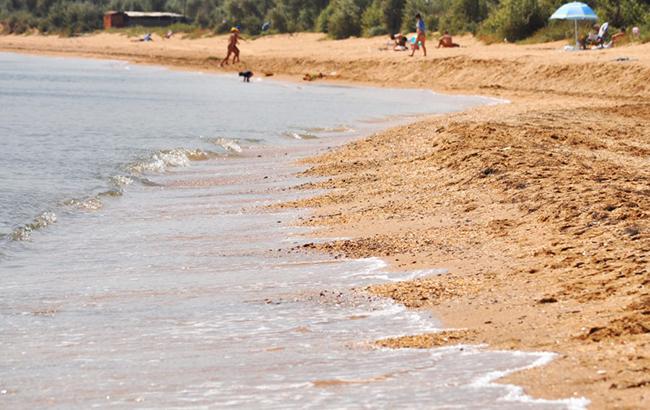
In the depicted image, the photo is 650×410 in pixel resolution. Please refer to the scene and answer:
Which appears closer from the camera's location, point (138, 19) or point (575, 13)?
point (575, 13)

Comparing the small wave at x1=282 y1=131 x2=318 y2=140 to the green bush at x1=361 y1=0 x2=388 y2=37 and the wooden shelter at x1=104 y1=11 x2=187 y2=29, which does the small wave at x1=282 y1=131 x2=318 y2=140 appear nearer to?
the green bush at x1=361 y1=0 x2=388 y2=37

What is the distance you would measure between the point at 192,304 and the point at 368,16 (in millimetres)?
51462

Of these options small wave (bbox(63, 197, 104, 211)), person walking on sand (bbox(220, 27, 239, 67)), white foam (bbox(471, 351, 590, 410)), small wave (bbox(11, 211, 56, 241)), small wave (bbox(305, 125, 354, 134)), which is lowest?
small wave (bbox(305, 125, 354, 134))

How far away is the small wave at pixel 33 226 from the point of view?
10.0 metres

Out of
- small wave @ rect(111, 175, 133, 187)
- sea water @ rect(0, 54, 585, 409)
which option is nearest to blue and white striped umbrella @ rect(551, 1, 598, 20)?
sea water @ rect(0, 54, 585, 409)

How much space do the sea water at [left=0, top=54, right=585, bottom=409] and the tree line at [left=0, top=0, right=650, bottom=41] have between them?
75.8ft

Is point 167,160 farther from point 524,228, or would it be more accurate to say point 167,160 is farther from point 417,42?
point 417,42

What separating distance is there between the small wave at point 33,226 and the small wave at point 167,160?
13.2 ft

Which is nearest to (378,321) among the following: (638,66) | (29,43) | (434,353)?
(434,353)

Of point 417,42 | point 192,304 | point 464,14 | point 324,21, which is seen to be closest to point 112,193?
point 192,304

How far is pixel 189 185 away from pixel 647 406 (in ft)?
32.8

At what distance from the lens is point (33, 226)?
34.9 feet

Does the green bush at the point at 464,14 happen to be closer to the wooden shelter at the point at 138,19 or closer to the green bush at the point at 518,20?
the green bush at the point at 518,20

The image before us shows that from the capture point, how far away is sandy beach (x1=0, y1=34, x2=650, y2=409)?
5.31m
